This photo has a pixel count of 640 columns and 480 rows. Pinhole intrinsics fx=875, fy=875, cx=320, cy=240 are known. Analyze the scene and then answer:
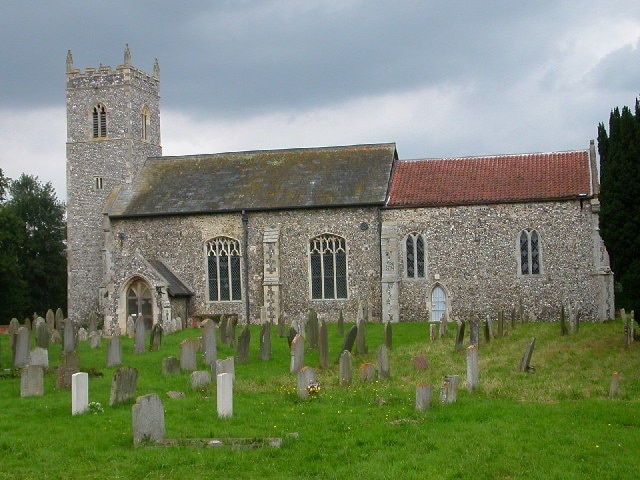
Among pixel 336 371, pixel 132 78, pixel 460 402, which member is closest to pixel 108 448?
pixel 460 402

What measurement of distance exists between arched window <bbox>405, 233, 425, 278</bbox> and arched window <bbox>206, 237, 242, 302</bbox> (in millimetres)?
6322

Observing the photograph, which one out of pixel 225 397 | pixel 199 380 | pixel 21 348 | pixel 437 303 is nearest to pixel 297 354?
pixel 199 380

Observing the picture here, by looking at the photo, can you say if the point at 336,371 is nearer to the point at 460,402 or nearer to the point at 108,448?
the point at 460,402

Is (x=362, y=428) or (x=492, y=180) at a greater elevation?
(x=492, y=180)

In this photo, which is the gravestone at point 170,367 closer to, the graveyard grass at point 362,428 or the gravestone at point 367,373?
the graveyard grass at point 362,428

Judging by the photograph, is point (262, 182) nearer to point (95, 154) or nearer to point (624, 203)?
point (95, 154)

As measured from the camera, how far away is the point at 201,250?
3266 cm

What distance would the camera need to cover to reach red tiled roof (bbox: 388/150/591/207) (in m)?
30.3

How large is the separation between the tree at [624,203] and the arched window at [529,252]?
10601mm

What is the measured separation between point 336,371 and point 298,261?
14823 mm

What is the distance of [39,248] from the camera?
4700 centimetres

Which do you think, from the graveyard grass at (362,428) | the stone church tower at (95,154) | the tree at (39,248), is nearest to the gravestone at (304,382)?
the graveyard grass at (362,428)

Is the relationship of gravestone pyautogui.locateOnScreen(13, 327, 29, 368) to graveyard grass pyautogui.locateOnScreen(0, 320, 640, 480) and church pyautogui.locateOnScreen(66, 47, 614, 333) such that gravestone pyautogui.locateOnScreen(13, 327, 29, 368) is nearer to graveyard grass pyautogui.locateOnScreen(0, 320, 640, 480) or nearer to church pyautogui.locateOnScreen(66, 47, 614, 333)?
graveyard grass pyautogui.locateOnScreen(0, 320, 640, 480)

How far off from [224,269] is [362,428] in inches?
854
